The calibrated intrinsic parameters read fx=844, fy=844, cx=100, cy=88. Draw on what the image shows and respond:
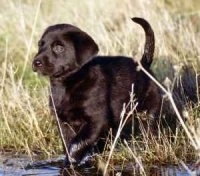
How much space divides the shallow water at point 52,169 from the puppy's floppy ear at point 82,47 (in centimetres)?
94

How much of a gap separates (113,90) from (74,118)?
0.51 m

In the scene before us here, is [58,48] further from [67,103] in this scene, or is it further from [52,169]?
[52,169]

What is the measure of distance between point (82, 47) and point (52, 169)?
43.4 inches

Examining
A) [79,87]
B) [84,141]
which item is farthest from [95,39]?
[84,141]

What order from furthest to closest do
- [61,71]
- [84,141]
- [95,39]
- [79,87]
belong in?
1. [95,39]
2. [79,87]
3. [61,71]
4. [84,141]

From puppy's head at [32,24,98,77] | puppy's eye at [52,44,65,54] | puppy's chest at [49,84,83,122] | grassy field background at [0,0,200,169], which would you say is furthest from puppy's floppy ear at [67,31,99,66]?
grassy field background at [0,0,200,169]

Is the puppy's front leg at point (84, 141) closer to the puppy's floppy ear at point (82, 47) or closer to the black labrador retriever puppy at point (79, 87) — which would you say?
the black labrador retriever puppy at point (79, 87)

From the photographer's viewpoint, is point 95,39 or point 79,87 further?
point 95,39

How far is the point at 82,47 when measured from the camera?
7441mm

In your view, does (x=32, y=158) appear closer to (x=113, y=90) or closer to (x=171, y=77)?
(x=113, y=90)

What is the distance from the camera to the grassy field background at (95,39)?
7.98m

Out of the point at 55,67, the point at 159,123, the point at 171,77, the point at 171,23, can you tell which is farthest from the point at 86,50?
the point at 171,23

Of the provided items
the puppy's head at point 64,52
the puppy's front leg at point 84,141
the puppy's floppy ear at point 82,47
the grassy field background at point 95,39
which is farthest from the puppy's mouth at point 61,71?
the grassy field background at point 95,39

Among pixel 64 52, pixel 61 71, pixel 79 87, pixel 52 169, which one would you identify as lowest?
pixel 52 169
